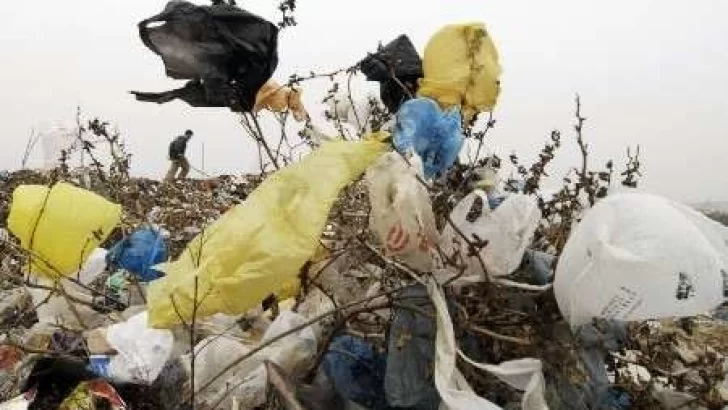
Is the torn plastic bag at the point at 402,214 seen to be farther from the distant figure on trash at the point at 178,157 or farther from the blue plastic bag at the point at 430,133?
the distant figure on trash at the point at 178,157

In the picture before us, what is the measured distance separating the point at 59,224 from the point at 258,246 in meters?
0.75

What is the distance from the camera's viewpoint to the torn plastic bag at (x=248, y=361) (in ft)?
5.31

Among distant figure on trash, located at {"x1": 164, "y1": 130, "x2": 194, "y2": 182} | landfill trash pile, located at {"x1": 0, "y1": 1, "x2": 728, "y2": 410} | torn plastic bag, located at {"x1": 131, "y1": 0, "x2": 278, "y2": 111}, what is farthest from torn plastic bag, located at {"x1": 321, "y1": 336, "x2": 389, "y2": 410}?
distant figure on trash, located at {"x1": 164, "y1": 130, "x2": 194, "y2": 182}

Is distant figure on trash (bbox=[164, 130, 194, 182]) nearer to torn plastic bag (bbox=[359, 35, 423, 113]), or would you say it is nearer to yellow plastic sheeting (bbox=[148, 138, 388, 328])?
torn plastic bag (bbox=[359, 35, 423, 113])

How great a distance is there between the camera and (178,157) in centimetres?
834

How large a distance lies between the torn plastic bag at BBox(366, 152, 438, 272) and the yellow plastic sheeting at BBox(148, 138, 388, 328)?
0.08m

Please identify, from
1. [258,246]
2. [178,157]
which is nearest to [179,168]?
[178,157]

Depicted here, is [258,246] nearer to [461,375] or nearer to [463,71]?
[461,375]

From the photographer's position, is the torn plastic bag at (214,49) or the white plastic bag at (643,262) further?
the torn plastic bag at (214,49)

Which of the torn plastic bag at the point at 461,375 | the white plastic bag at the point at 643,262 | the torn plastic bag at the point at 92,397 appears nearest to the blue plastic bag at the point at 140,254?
the torn plastic bag at the point at 92,397

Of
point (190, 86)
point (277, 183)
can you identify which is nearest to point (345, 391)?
point (277, 183)

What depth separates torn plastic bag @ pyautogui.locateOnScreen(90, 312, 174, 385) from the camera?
1.71 metres

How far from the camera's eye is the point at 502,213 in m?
1.46

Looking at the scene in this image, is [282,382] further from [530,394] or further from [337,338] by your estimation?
[530,394]
